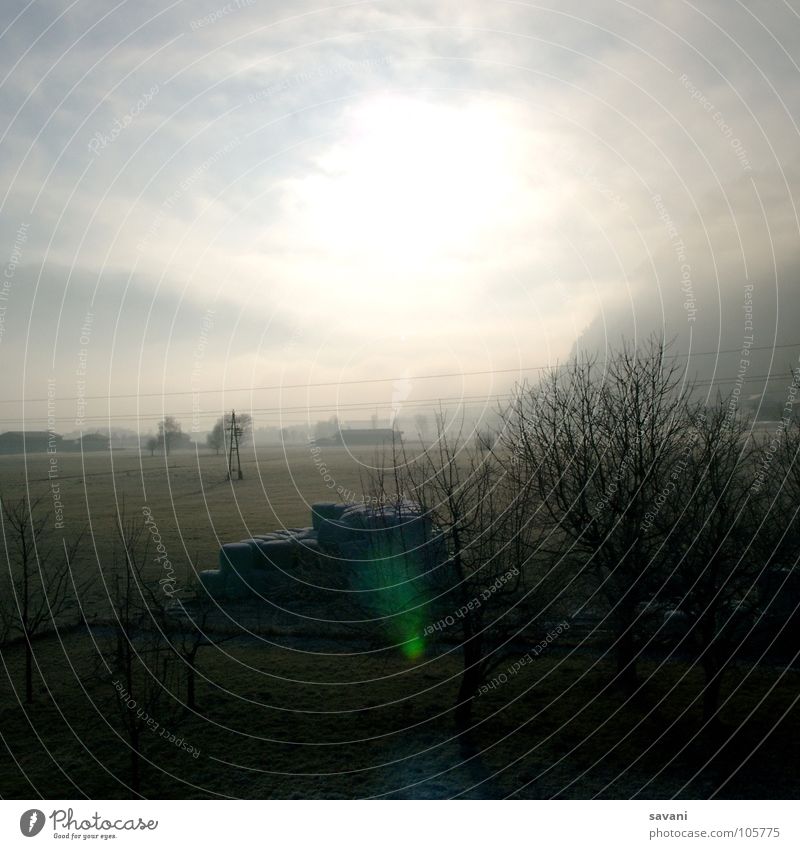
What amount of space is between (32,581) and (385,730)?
17675 millimetres

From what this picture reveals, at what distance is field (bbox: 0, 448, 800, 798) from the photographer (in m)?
10.6

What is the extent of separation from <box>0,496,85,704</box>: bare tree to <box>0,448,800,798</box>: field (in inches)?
36.7

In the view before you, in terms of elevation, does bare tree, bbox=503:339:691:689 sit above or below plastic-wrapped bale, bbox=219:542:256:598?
above

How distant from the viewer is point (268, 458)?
319ft

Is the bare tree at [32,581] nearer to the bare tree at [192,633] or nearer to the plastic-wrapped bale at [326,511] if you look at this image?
the bare tree at [192,633]

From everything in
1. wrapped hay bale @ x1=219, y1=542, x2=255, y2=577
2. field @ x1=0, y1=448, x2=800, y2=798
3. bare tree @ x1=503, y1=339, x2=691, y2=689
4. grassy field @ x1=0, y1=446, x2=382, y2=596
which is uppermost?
bare tree @ x1=503, y1=339, x2=691, y2=689

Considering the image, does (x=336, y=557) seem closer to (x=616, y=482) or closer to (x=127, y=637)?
(x=616, y=482)

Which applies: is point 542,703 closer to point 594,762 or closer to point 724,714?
point 594,762

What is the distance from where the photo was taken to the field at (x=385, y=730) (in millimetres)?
10641

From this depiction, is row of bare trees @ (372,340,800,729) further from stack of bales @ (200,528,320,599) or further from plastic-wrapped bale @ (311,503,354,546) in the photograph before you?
stack of bales @ (200,528,320,599)

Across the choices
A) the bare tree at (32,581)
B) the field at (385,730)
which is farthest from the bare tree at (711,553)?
the bare tree at (32,581)

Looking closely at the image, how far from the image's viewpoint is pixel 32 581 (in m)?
24.2

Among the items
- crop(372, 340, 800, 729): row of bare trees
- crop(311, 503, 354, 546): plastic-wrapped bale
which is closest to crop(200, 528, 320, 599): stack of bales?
crop(311, 503, 354, 546): plastic-wrapped bale

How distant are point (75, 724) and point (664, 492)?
41.8ft
